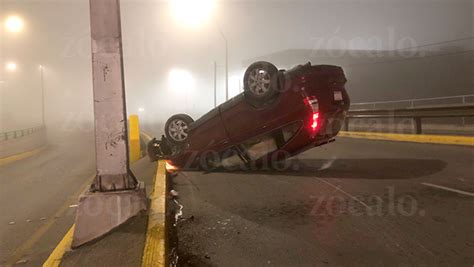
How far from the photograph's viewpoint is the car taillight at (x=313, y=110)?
7.32 metres

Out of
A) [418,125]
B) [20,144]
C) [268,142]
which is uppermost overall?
[418,125]

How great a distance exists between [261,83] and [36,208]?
16.3 ft

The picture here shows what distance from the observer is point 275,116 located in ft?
24.8

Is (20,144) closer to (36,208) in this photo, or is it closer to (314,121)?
(36,208)

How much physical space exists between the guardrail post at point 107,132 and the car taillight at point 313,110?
13.0 ft

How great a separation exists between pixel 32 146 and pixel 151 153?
16.0 metres

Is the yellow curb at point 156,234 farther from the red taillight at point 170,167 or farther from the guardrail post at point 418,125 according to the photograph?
the guardrail post at point 418,125

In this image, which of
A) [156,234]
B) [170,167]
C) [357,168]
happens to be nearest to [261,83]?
[357,168]

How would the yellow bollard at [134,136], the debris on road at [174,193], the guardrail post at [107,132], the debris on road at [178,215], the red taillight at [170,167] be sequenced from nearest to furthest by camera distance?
1. the guardrail post at [107,132]
2. the debris on road at [178,215]
3. the debris on road at [174,193]
4. the red taillight at [170,167]
5. the yellow bollard at [134,136]

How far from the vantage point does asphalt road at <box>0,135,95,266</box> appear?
17.5ft

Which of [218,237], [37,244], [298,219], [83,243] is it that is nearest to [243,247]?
[218,237]

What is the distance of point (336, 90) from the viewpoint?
768cm

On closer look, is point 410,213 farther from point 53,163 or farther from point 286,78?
point 53,163

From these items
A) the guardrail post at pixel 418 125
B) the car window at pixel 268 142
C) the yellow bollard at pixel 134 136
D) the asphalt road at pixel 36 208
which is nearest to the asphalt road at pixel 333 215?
the car window at pixel 268 142
